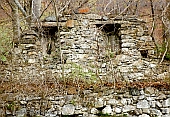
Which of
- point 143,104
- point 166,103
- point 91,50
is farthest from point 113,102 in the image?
point 91,50

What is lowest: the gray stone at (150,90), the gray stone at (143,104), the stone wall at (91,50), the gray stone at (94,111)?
the gray stone at (94,111)

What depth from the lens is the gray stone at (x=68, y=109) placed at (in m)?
5.29

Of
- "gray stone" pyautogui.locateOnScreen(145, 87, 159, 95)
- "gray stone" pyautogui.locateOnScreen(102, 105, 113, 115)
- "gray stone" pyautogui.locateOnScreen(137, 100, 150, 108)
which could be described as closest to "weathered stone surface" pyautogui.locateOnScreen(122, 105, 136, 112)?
"gray stone" pyautogui.locateOnScreen(137, 100, 150, 108)

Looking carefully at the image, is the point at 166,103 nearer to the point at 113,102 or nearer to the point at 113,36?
the point at 113,102

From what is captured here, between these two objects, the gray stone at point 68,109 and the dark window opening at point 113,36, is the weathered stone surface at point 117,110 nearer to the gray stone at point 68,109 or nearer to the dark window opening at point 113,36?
the gray stone at point 68,109

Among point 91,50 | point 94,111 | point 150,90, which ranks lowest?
point 94,111

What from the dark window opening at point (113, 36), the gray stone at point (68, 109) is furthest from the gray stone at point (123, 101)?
the dark window opening at point (113, 36)

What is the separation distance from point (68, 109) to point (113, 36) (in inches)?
147

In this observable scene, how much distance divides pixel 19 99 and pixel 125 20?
4.05 m

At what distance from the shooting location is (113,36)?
8523 mm

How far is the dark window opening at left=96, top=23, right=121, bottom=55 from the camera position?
827 cm

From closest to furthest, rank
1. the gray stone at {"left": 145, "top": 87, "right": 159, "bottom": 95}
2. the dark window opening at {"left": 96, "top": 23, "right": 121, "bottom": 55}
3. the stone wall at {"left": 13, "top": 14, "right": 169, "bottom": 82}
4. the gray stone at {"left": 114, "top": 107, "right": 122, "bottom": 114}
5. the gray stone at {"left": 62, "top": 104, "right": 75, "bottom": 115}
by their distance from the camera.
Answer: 1. the gray stone at {"left": 62, "top": 104, "right": 75, "bottom": 115}
2. the gray stone at {"left": 114, "top": 107, "right": 122, "bottom": 114}
3. the gray stone at {"left": 145, "top": 87, "right": 159, "bottom": 95}
4. the stone wall at {"left": 13, "top": 14, "right": 169, "bottom": 82}
5. the dark window opening at {"left": 96, "top": 23, "right": 121, "bottom": 55}

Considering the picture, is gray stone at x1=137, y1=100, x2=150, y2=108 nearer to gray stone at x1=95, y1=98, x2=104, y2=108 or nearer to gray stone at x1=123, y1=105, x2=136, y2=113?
gray stone at x1=123, y1=105, x2=136, y2=113

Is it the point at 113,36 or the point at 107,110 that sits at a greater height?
the point at 113,36
